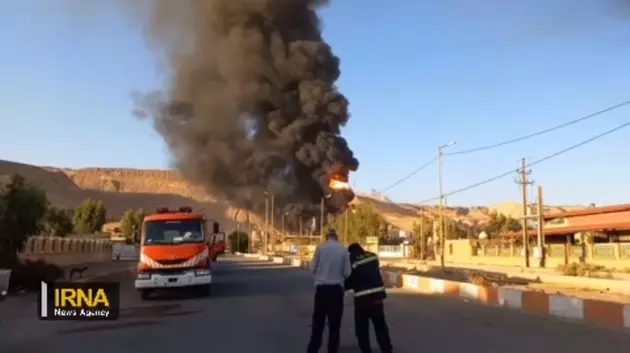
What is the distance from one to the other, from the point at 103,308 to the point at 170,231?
1026cm

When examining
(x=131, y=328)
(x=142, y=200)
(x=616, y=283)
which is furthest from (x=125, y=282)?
Answer: (x=142, y=200)

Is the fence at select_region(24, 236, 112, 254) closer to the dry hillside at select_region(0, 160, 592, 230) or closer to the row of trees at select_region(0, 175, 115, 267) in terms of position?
the row of trees at select_region(0, 175, 115, 267)

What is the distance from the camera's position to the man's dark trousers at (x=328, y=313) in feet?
24.9

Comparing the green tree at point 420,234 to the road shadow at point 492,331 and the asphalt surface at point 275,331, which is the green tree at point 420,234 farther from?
the road shadow at point 492,331

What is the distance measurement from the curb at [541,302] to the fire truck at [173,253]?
6.50 metres

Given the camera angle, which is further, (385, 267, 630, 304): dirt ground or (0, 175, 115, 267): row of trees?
(0, 175, 115, 267): row of trees

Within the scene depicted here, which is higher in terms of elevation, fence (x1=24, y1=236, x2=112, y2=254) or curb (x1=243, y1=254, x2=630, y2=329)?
fence (x1=24, y1=236, x2=112, y2=254)

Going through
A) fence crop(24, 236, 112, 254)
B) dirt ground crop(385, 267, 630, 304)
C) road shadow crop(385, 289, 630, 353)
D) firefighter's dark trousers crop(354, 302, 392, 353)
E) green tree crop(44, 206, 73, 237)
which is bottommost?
dirt ground crop(385, 267, 630, 304)

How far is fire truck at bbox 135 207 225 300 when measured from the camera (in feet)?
53.7

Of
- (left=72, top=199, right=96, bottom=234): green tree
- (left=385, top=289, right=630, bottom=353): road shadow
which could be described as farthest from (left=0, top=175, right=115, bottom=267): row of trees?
(left=72, top=199, right=96, bottom=234): green tree

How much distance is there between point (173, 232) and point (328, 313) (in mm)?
9935

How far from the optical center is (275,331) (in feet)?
34.4

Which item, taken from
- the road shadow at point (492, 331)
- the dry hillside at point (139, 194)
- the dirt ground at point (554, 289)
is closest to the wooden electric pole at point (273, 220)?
the dry hillside at point (139, 194)

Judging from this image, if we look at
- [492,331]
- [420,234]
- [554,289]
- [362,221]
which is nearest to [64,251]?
[554,289]
